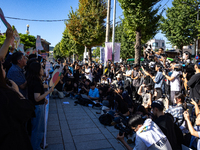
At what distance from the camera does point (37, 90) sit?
2939 mm

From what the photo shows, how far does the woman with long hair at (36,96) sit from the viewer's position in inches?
116

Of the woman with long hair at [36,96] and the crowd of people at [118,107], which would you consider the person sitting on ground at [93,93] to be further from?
the woman with long hair at [36,96]

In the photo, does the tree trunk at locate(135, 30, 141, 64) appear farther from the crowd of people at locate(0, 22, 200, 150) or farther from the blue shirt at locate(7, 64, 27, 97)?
the blue shirt at locate(7, 64, 27, 97)

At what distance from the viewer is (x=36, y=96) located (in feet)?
9.57

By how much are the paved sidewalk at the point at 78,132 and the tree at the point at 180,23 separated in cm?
2154

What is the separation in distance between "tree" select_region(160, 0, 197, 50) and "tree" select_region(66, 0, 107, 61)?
1001 cm

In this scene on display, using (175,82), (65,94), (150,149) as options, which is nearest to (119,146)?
(150,149)

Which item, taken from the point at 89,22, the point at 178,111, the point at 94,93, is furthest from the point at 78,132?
the point at 89,22

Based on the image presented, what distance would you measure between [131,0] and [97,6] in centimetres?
1014

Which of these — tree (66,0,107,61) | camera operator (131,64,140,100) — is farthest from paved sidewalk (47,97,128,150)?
tree (66,0,107,61)

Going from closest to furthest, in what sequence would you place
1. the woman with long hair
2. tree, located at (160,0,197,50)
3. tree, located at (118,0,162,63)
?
the woman with long hair, tree, located at (118,0,162,63), tree, located at (160,0,197,50)

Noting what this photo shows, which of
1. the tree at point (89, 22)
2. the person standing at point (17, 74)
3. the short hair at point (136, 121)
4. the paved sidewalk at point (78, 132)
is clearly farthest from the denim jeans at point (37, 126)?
the tree at point (89, 22)

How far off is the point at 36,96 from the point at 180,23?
956 inches

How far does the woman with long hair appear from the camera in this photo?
2.94 m
